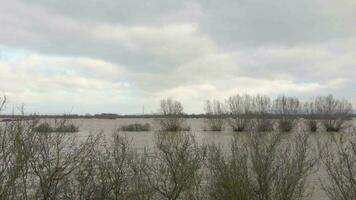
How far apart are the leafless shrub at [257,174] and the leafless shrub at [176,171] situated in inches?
17.9

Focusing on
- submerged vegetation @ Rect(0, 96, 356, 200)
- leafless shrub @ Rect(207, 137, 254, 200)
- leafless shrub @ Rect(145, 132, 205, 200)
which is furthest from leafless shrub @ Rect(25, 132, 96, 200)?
leafless shrub @ Rect(207, 137, 254, 200)

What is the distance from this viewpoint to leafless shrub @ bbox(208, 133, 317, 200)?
Answer: 1148 cm

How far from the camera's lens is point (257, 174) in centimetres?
1210

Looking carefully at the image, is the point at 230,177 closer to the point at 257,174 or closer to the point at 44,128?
the point at 257,174

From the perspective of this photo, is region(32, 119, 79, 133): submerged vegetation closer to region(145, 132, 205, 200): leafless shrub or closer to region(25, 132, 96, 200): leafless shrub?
region(25, 132, 96, 200): leafless shrub

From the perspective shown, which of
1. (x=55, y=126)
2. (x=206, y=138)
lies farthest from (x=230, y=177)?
(x=206, y=138)

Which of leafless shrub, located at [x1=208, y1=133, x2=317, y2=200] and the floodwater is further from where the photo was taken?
the floodwater

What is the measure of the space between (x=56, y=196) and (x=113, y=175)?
6.01 feet

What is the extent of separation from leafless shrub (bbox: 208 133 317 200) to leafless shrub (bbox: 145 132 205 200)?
0.45m

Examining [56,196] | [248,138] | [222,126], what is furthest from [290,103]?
[56,196]

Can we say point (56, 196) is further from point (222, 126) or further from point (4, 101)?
point (222, 126)

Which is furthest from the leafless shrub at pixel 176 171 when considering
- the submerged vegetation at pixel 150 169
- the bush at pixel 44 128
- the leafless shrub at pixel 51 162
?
the bush at pixel 44 128

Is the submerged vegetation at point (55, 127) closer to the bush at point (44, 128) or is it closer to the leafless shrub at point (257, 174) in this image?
the bush at point (44, 128)

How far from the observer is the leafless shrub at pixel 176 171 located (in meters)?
12.3
